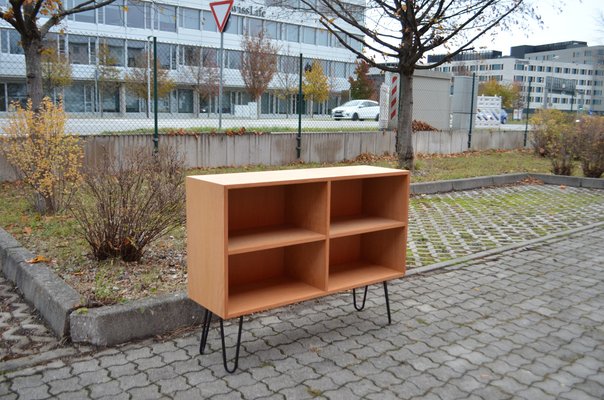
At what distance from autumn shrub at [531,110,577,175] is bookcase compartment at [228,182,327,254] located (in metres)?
11.6

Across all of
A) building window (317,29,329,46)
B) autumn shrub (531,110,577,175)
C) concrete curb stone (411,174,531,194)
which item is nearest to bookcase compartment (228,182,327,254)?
concrete curb stone (411,174,531,194)

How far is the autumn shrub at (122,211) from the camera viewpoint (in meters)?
5.62

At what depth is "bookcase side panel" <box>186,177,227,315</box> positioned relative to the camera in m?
3.83

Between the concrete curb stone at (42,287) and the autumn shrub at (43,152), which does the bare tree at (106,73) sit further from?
the concrete curb stone at (42,287)

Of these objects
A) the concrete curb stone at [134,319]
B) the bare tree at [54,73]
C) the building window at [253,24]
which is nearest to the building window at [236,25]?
the building window at [253,24]

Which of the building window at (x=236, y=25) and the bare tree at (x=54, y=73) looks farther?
the building window at (x=236, y=25)

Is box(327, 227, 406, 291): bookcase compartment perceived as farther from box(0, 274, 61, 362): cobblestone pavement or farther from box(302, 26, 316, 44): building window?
box(302, 26, 316, 44): building window

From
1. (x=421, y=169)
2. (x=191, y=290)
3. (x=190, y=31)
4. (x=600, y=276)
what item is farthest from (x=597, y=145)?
(x=190, y=31)

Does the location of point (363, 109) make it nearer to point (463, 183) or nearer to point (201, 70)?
point (201, 70)

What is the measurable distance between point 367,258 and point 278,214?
108 centimetres

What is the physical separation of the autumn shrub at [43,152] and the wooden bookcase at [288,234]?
3.54 m

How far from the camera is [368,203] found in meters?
5.38

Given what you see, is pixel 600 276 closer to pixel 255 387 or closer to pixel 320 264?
pixel 320 264

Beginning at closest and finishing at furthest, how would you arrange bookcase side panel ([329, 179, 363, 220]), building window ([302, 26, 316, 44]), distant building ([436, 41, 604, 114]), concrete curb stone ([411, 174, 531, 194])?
bookcase side panel ([329, 179, 363, 220]) < concrete curb stone ([411, 174, 531, 194]) < building window ([302, 26, 316, 44]) < distant building ([436, 41, 604, 114])
